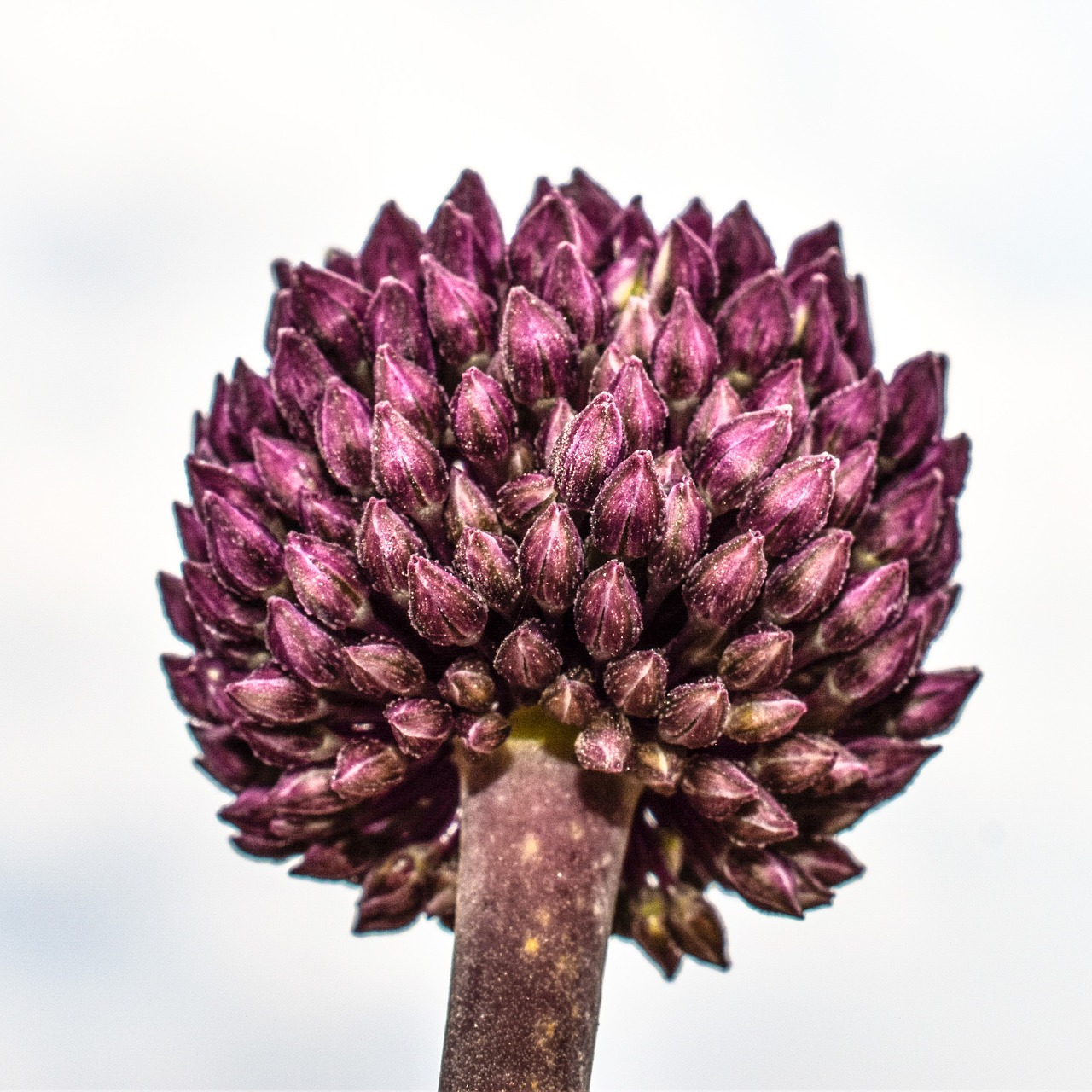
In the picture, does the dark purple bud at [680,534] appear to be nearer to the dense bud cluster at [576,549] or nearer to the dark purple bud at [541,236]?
the dense bud cluster at [576,549]

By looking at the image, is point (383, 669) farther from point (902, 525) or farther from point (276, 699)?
point (902, 525)

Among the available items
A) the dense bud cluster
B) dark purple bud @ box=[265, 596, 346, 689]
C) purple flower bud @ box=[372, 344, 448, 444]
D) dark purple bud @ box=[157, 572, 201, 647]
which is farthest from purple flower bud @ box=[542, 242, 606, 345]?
dark purple bud @ box=[157, 572, 201, 647]

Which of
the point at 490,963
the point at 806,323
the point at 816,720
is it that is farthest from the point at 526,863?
the point at 806,323

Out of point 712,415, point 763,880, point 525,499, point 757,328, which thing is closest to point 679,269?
point 757,328

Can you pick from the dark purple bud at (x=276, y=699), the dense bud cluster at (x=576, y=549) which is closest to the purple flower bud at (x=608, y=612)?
the dense bud cluster at (x=576, y=549)

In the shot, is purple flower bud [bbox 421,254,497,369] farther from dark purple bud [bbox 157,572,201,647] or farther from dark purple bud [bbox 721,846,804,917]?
dark purple bud [bbox 721,846,804,917]

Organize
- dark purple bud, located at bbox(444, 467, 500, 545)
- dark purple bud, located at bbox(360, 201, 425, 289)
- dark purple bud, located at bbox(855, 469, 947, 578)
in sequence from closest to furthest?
1. dark purple bud, located at bbox(444, 467, 500, 545)
2. dark purple bud, located at bbox(855, 469, 947, 578)
3. dark purple bud, located at bbox(360, 201, 425, 289)
